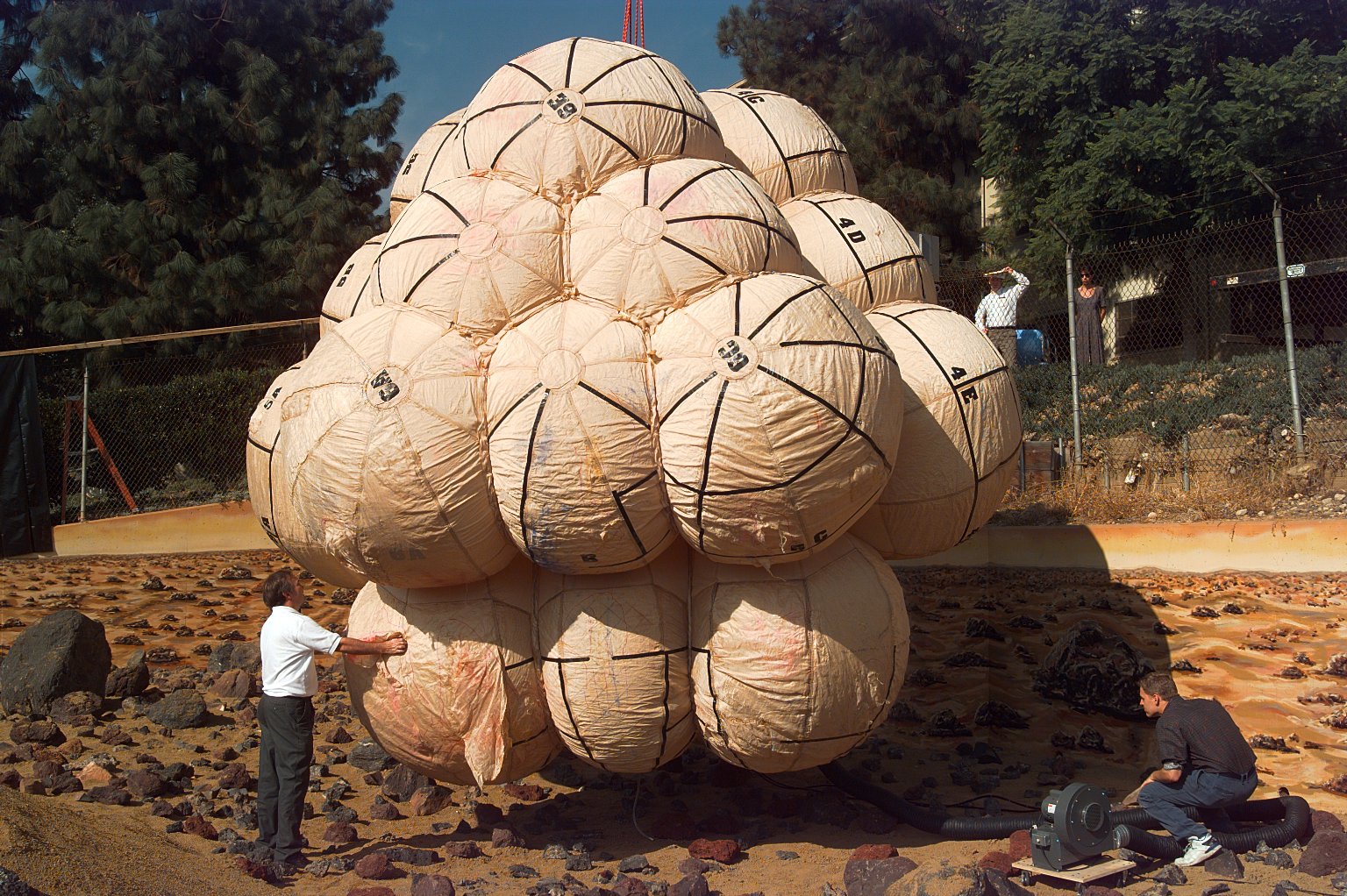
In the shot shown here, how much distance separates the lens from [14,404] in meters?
12.9

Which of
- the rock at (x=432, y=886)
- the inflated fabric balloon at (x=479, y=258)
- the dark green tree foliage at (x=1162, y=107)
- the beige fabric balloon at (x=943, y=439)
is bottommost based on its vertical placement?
the rock at (x=432, y=886)

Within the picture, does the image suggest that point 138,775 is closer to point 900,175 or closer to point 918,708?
point 918,708

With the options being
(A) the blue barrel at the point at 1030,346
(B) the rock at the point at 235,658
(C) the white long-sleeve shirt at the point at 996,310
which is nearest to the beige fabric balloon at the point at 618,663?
(B) the rock at the point at 235,658

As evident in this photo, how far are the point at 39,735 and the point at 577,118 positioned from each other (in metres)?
4.99

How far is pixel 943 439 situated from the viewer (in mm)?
5449

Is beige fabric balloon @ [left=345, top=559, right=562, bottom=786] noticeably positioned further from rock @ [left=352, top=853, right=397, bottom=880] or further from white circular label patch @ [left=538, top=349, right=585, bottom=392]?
white circular label patch @ [left=538, top=349, right=585, bottom=392]

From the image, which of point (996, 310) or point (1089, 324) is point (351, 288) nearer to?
point (996, 310)

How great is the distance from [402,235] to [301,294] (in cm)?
1285

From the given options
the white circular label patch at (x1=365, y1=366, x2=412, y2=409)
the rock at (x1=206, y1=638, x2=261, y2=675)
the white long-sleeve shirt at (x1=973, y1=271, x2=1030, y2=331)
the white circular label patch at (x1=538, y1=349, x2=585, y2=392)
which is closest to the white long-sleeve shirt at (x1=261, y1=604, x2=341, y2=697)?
the white circular label patch at (x1=365, y1=366, x2=412, y2=409)

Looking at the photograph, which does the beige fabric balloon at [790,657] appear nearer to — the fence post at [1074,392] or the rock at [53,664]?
the rock at [53,664]

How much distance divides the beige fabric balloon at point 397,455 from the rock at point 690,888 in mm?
1687

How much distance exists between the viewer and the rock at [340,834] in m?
5.60

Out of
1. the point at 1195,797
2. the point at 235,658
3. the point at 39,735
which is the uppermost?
the point at 235,658

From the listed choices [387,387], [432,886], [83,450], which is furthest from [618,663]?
[83,450]
